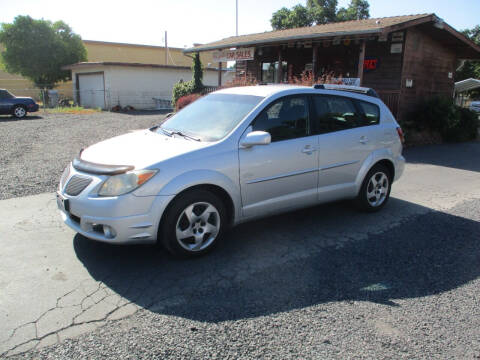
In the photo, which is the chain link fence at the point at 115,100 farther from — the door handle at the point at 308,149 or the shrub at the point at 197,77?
the door handle at the point at 308,149

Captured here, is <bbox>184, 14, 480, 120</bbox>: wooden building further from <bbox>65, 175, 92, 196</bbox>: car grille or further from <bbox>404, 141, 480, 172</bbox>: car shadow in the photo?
<bbox>65, 175, 92, 196</bbox>: car grille

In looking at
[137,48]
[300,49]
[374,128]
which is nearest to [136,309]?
[374,128]

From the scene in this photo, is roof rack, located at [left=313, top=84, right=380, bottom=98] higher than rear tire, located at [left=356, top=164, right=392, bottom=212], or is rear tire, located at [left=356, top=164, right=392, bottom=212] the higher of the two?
roof rack, located at [left=313, top=84, right=380, bottom=98]

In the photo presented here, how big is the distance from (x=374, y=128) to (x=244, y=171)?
2305 mm

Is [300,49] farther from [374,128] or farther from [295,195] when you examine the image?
[295,195]

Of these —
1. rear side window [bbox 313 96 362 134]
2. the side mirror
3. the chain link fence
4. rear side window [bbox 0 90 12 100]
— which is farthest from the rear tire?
the chain link fence

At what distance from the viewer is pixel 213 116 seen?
4621 mm

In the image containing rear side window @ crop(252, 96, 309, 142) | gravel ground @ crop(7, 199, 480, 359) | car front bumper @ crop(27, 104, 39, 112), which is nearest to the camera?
gravel ground @ crop(7, 199, 480, 359)

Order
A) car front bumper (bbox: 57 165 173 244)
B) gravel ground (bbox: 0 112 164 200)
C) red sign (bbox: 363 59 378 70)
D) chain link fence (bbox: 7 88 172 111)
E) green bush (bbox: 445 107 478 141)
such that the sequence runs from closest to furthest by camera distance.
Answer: car front bumper (bbox: 57 165 173 244)
gravel ground (bbox: 0 112 164 200)
green bush (bbox: 445 107 478 141)
red sign (bbox: 363 59 378 70)
chain link fence (bbox: 7 88 172 111)

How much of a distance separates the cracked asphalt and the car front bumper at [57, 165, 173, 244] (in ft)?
1.22

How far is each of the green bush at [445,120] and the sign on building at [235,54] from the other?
723cm

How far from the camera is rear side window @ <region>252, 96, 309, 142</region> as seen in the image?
438 cm

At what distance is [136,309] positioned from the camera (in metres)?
3.14

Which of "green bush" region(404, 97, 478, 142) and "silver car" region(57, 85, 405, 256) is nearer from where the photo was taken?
"silver car" region(57, 85, 405, 256)
